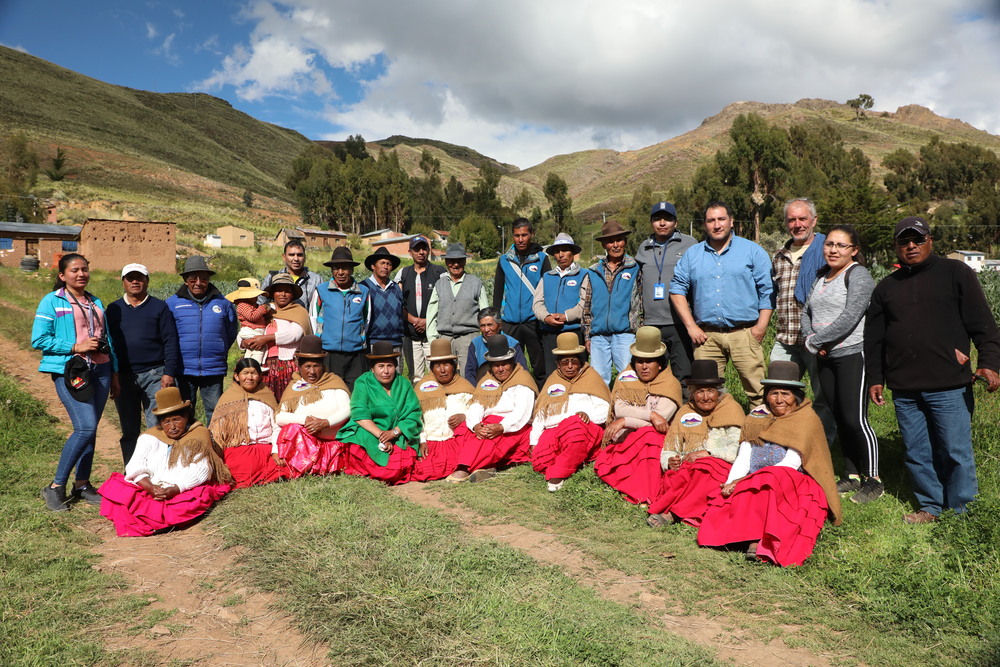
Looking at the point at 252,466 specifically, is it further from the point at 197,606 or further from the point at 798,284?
the point at 798,284

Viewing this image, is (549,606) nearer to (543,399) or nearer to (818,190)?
(543,399)

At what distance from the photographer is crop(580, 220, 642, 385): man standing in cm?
611

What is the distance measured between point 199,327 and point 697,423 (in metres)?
4.24

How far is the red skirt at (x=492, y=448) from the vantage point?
18.9ft

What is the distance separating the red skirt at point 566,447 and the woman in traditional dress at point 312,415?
5.74 feet

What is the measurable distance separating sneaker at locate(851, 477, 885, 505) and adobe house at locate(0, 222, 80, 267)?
4067cm

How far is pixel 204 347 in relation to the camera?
5754mm

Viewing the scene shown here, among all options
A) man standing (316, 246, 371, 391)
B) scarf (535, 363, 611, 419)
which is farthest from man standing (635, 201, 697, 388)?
man standing (316, 246, 371, 391)

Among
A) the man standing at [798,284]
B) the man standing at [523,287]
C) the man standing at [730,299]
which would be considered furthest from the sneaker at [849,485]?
the man standing at [523,287]

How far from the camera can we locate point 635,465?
16.5 feet

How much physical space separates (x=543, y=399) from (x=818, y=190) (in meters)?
62.7

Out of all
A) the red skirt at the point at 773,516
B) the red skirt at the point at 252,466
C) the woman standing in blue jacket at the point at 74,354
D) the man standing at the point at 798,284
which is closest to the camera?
the red skirt at the point at 773,516

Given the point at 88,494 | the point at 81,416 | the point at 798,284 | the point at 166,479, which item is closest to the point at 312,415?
the point at 166,479

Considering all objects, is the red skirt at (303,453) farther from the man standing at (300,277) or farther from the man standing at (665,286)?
the man standing at (665,286)
